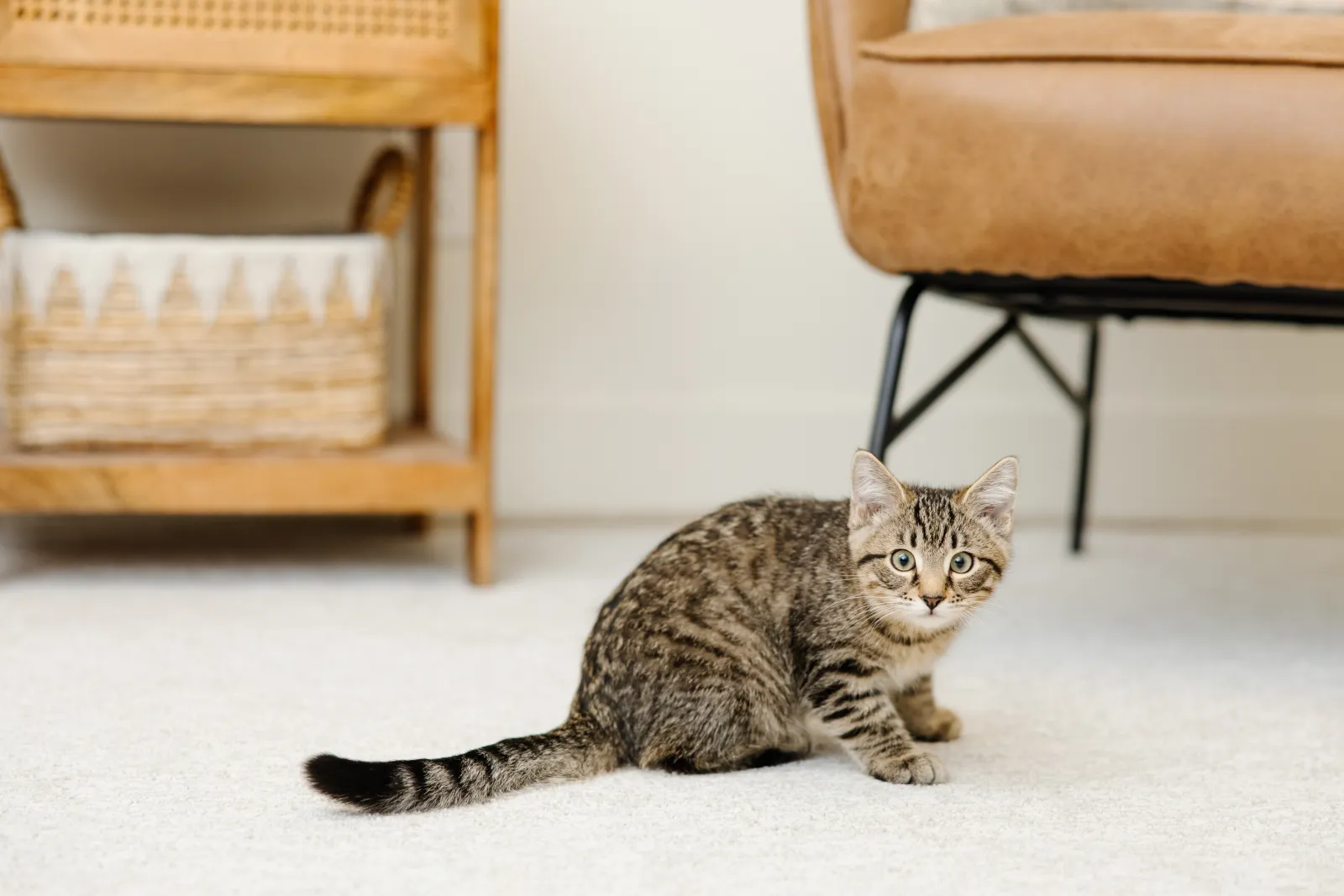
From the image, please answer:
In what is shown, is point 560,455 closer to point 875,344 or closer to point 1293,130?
point 875,344

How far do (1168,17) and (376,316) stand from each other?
1.01 meters

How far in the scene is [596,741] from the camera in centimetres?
118

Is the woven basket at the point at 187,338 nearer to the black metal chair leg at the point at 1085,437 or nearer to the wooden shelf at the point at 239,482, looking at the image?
the wooden shelf at the point at 239,482

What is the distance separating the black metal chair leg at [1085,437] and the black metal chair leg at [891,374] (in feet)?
1.93

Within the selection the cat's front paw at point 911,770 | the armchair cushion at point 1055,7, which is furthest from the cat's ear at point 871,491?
the armchair cushion at point 1055,7

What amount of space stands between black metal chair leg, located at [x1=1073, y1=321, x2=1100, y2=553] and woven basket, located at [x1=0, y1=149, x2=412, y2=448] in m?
1.02

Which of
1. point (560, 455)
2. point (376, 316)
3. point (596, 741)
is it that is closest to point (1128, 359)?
point (560, 455)

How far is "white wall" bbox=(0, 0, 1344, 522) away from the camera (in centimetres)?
229

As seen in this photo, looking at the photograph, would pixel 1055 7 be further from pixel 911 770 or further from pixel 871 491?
pixel 911 770

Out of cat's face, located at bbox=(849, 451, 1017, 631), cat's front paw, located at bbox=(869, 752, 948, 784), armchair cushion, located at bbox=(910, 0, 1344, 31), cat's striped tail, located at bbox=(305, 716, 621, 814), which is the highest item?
armchair cushion, located at bbox=(910, 0, 1344, 31)

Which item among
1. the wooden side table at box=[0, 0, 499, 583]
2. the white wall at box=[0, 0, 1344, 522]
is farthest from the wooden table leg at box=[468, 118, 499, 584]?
the white wall at box=[0, 0, 1344, 522]

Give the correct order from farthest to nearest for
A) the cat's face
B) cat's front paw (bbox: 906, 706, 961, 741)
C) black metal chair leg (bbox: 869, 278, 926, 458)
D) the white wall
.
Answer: the white wall < black metal chair leg (bbox: 869, 278, 926, 458) < cat's front paw (bbox: 906, 706, 961, 741) < the cat's face

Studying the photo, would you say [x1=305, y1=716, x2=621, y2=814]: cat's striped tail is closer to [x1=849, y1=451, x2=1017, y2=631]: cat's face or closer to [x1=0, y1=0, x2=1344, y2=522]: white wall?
[x1=849, y1=451, x2=1017, y2=631]: cat's face

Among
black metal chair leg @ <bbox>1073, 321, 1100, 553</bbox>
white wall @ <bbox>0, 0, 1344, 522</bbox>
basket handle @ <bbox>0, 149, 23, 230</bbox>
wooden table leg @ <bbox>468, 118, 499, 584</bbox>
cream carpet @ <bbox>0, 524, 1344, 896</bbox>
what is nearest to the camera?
cream carpet @ <bbox>0, 524, 1344, 896</bbox>
